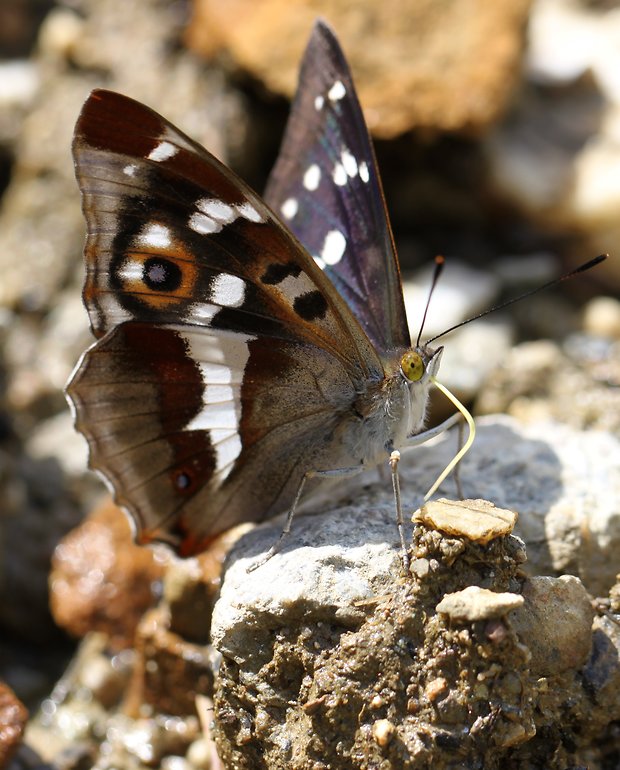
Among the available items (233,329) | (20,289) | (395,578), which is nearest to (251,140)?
(20,289)

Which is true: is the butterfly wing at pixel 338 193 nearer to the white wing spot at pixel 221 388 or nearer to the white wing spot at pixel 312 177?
the white wing spot at pixel 312 177

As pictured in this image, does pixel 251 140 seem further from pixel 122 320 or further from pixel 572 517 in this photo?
pixel 572 517

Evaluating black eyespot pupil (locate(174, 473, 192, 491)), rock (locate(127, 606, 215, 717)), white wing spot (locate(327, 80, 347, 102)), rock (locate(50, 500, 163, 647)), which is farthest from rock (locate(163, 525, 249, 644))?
white wing spot (locate(327, 80, 347, 102))

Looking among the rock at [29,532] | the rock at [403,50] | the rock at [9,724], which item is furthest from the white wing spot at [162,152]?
the rock at [403,50]

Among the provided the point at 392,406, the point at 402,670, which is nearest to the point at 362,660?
the point at 402,670

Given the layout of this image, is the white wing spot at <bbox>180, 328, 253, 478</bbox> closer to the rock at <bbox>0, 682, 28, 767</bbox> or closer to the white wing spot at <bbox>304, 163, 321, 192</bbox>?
the white wing spot at <bbox>304, 163, 321, 192</bbox>

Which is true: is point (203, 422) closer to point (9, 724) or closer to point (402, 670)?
point (402, 670)
